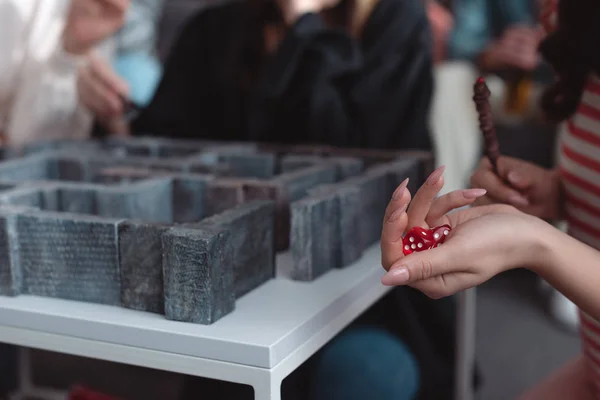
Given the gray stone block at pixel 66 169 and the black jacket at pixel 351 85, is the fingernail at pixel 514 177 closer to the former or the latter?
the black jacket at pixel 351 85

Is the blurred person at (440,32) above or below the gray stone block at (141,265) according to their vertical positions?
above

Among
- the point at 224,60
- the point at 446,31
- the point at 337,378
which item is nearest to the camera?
the point at 337,378

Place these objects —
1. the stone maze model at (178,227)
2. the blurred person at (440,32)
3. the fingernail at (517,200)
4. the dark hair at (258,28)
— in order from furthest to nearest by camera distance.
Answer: the blurred person at (440,32), the dark hair at (258,28), the fingernail at (517,200), the stone maze model at (178,227)

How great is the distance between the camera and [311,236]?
67 centimetres

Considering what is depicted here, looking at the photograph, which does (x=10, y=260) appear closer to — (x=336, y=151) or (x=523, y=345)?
(x=336, y=151)

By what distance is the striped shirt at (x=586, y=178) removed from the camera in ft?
2.28

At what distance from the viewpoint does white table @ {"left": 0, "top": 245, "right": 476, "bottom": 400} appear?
0.54 metres

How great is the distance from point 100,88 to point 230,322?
2.39 feet

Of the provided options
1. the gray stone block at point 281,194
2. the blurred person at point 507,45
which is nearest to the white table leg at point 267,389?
the gray stone block at point 281,194

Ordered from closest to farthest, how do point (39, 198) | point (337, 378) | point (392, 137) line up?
1. point (39, 198)
2. point (337, 378)
3. point (392, 137)

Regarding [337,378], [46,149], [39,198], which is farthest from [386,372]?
[46,149]

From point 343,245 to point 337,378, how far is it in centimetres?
24

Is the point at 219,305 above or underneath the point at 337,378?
above

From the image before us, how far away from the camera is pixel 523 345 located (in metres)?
1.83
